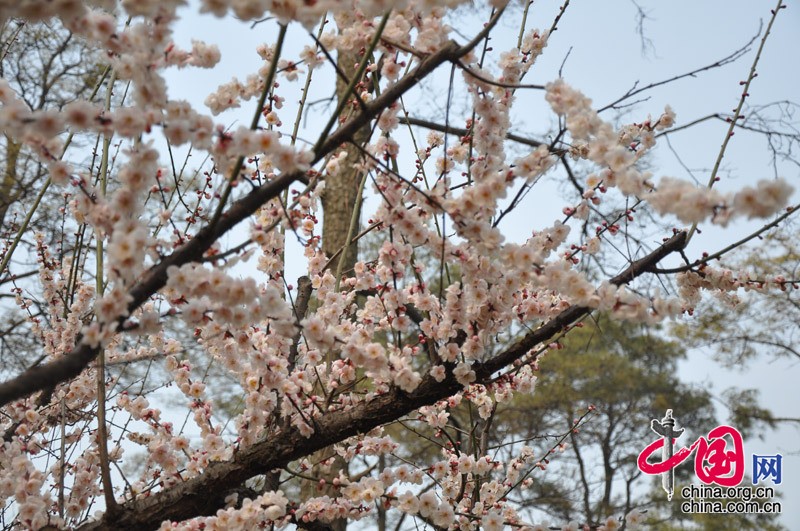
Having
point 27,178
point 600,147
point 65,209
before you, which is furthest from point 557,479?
point 600,147

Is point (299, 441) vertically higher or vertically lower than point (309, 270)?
lower

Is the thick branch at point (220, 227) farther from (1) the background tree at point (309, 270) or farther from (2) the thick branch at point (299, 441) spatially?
(2) the thick branch at point (299, 441)

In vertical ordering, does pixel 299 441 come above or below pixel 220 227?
below

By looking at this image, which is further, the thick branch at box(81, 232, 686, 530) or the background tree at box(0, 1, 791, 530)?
the thick branch at box(81, 232, 686, 530)

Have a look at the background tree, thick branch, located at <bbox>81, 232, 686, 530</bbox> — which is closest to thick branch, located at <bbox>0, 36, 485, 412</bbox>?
the background tree

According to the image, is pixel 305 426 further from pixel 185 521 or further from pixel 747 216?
pixel 747 216

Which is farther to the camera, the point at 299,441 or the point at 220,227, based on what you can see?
the point at 299,441

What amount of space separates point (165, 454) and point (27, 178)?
5472 millimetres

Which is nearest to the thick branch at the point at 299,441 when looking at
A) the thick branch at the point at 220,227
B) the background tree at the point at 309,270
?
the background tree at the point at 309,270

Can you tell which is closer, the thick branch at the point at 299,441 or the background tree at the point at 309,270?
the background tree at the point at 309,270

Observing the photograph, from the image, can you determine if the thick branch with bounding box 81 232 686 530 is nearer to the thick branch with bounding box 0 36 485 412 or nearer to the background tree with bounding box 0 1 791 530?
the background tree with bounding box 0 1 791 530

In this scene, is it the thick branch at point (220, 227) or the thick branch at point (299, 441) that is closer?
the thick branch at point (220, 227)

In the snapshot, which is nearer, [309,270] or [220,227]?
[220,227]

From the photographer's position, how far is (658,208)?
59.2 inches
